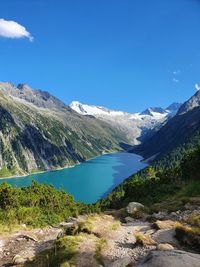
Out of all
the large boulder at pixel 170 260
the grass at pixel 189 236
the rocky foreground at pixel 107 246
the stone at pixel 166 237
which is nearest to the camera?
the large boulder at pixel 170 260

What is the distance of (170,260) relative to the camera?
51.1ft

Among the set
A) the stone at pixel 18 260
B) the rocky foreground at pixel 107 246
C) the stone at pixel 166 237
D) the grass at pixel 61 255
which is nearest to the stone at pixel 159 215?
the rocky foreground at pixel 107 246

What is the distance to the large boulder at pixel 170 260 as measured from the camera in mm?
15258

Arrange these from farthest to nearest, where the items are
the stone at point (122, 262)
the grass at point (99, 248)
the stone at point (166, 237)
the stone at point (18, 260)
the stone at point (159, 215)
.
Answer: the stone at point (159, 215)
the stone at point (166, 237)
the stone at point (18, 260)
the grass at point (99, 248)
the stone at point (122, 262)

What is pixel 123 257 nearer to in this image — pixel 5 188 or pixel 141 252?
pixel 141 252

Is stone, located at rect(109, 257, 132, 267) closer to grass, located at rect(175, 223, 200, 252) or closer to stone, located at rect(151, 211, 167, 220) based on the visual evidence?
grass, located at rect(175, 223, 200, 252)

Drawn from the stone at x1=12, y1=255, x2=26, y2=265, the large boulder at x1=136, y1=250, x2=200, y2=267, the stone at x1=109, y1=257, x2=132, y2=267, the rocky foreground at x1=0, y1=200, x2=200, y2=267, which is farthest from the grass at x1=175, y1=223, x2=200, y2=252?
the stone at x1=12, y1=255, x2=26, y2=265

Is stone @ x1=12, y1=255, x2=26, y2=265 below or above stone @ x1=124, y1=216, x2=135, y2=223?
below

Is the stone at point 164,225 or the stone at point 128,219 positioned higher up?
the stone at point 164,225

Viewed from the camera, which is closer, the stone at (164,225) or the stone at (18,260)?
the stone at (18,260)

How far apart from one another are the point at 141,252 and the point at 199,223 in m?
6.17

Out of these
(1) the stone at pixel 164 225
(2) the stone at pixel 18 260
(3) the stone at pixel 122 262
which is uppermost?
(1) the stone at pixel 164 225

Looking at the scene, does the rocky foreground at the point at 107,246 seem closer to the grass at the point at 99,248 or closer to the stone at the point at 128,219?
the grass at the point at 99,248

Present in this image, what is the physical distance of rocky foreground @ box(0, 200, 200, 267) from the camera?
17.0 meters
